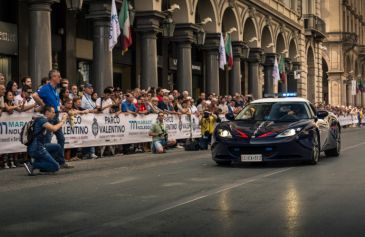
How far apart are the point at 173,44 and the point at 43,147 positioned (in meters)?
23.1

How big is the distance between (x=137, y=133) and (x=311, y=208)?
11.9m

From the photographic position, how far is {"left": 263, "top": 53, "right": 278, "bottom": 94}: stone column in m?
43.9

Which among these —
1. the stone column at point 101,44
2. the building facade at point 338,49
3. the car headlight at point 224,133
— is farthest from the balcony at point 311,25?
the car headlight at point 224,133

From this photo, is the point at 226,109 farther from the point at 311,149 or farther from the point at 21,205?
the point at 21,205

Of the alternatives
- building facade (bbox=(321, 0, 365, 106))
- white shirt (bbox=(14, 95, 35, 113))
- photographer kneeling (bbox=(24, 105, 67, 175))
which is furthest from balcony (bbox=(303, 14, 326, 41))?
photographer kneeling (bbox=(24, 105, 67, 175))

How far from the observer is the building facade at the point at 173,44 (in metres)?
22.4

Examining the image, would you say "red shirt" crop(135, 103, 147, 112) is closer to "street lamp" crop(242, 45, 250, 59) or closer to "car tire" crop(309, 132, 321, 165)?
"car tire" crop(309, 132, 321, 165)

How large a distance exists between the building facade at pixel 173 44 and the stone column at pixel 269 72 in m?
0.07

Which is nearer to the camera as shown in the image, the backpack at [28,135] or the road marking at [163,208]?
the road marking at [163,208]

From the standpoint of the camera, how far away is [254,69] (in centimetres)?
4088

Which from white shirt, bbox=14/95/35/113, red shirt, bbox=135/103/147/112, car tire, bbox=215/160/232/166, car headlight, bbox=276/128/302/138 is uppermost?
white shirt, bbox=14/95/35/113

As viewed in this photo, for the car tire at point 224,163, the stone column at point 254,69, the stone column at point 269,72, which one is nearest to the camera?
the car tire at point 224,163

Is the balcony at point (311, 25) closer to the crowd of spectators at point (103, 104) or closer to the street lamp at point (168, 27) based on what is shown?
the street lamp at point (168, 27)

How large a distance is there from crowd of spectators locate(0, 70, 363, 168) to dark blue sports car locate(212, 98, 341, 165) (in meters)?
3.71
